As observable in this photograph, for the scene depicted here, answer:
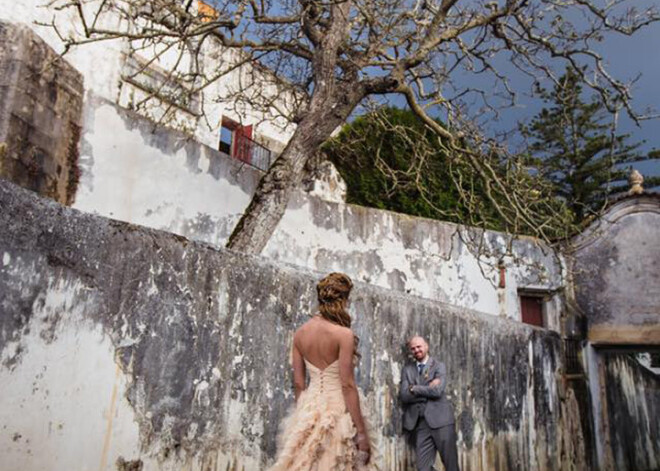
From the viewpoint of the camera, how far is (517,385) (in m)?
8.12

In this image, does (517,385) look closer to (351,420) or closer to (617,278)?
(617,278)

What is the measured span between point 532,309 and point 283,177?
758 cm

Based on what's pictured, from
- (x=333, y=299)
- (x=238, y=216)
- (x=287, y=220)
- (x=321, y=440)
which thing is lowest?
Result: (x=321, y=440)

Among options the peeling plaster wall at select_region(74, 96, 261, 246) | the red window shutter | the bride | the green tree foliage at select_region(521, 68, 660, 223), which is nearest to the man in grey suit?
the bride

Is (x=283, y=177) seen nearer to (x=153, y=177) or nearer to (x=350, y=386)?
(x=153, y=177)

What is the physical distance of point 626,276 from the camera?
35.3 feet

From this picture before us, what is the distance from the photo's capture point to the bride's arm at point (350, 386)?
3.11 meters

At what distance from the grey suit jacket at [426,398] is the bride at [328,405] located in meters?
2.38

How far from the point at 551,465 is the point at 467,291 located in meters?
3.72

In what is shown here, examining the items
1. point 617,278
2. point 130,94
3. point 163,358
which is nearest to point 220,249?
point 163,358

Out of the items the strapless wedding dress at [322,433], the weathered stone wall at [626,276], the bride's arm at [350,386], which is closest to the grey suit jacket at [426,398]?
the strapless wedding dress at [322,433]

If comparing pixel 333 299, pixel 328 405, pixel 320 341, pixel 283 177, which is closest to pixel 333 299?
pixel 333 299

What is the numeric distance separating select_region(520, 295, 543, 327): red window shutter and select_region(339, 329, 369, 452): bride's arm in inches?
386

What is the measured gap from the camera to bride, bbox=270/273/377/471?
3.04 metres
